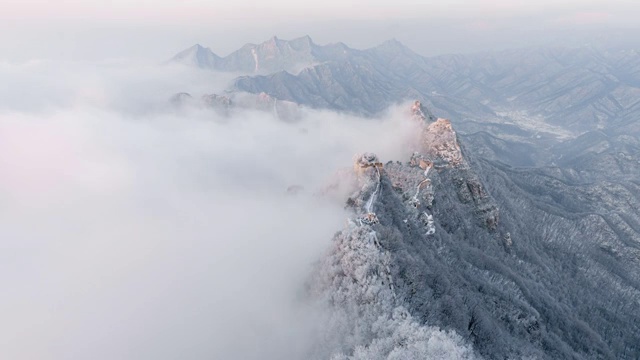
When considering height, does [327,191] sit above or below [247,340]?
above

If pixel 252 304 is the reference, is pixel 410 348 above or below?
below

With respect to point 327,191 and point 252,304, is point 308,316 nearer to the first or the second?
point 252,304

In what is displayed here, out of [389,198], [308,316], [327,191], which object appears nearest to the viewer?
[308,316]

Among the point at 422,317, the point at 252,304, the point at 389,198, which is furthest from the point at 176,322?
the point at 389,198

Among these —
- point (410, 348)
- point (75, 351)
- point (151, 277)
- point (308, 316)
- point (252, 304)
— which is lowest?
point (410, 348)

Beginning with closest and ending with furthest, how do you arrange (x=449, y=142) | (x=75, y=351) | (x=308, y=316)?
(x=308, y=316), (x=75, y=351), (x=449, y=142)

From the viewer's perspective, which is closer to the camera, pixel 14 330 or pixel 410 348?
pixel 410 348

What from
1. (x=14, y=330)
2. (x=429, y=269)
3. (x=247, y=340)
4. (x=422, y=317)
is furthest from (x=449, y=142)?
(x=14, y=330)

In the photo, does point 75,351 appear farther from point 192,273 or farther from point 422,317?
point 422,317

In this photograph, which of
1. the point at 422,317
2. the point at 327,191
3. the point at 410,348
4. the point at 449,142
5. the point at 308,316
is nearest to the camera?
the point at 410,348
